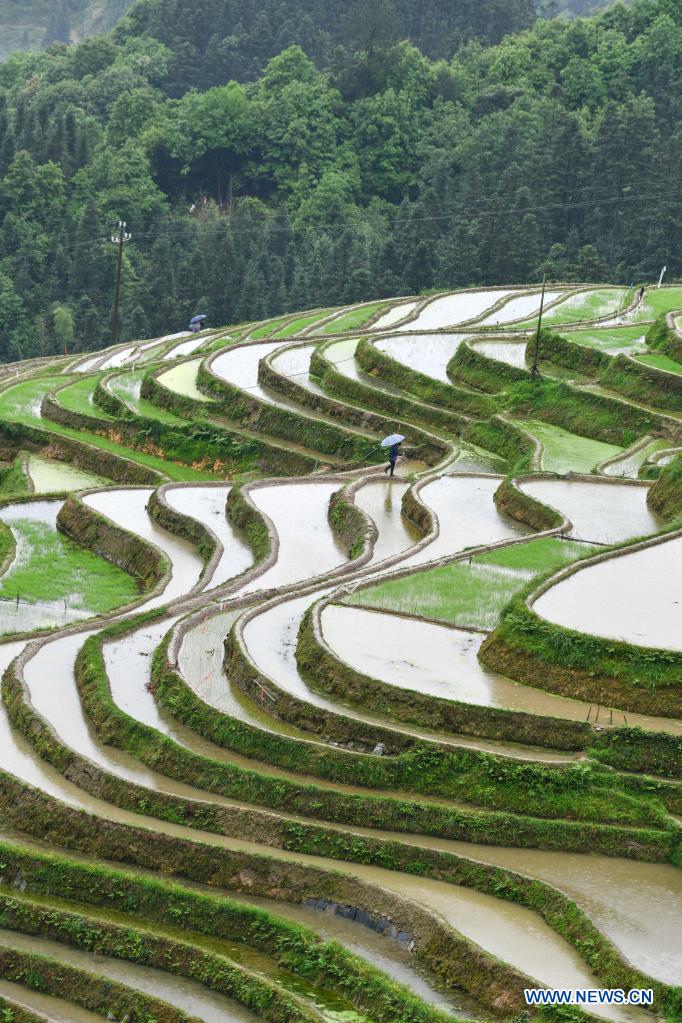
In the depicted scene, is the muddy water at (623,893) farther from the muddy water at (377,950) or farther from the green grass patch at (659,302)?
the green grass patch at (659,302)

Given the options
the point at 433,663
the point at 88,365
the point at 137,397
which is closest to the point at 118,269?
the point at 88,365

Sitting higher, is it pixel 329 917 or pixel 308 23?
pixel 308 23

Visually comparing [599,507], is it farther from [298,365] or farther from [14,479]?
[298,365]

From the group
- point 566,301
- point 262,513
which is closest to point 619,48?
point 566,301

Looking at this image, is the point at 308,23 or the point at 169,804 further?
the point at 308,23

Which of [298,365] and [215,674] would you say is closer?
[215,674]

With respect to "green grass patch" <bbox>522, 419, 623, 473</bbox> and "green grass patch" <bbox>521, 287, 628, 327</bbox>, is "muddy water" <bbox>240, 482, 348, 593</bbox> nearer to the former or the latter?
"green grass patch" <bbox>522, 419, 623, 473</bbox>

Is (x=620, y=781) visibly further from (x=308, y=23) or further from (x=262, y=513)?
(x=308, y=23)
